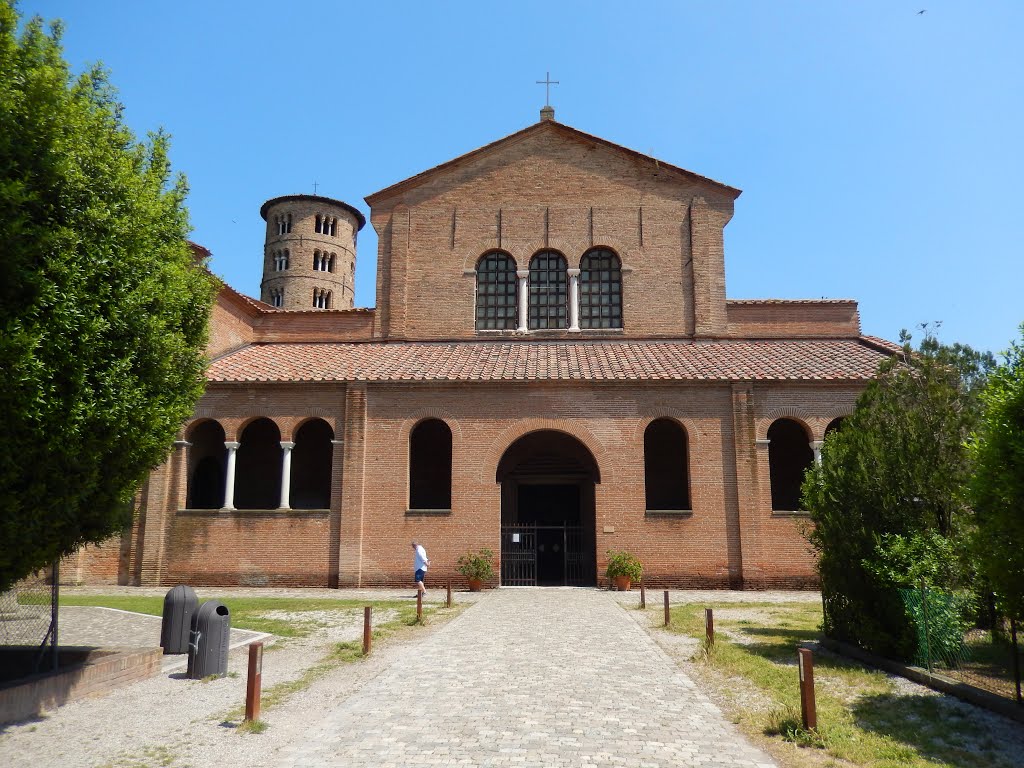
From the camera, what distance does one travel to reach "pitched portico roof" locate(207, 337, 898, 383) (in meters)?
20.3

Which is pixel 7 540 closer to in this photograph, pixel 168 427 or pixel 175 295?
pixel 168 427

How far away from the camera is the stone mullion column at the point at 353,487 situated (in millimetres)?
19688

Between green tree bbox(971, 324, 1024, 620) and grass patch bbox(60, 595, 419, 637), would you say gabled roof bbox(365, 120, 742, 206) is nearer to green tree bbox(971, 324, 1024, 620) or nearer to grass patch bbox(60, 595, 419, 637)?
grass patch bbox(60, 595, 419, 637)

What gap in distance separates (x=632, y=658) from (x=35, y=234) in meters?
8.45

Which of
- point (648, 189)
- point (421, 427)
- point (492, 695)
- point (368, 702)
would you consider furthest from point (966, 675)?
point (648, 189)

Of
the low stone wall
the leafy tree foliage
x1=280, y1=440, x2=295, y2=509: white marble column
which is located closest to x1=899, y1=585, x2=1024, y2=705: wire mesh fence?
the leafy tree foliage

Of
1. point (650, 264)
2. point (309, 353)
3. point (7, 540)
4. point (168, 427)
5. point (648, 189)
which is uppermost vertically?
point (648, 189)

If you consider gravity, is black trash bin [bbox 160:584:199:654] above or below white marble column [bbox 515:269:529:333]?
below

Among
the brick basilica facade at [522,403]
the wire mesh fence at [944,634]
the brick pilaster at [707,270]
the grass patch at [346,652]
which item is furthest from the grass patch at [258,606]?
the brick pilaster at [707,270]

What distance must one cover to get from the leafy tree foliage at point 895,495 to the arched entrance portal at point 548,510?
10.1 metres

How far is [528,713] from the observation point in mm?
7211

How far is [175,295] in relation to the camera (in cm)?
838

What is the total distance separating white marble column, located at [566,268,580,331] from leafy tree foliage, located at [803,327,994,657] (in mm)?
13044

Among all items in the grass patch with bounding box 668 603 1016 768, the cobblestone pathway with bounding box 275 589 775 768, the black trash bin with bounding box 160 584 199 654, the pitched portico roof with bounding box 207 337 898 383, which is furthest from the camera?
the pitched portico roof with bounding box 207 337 898 383
